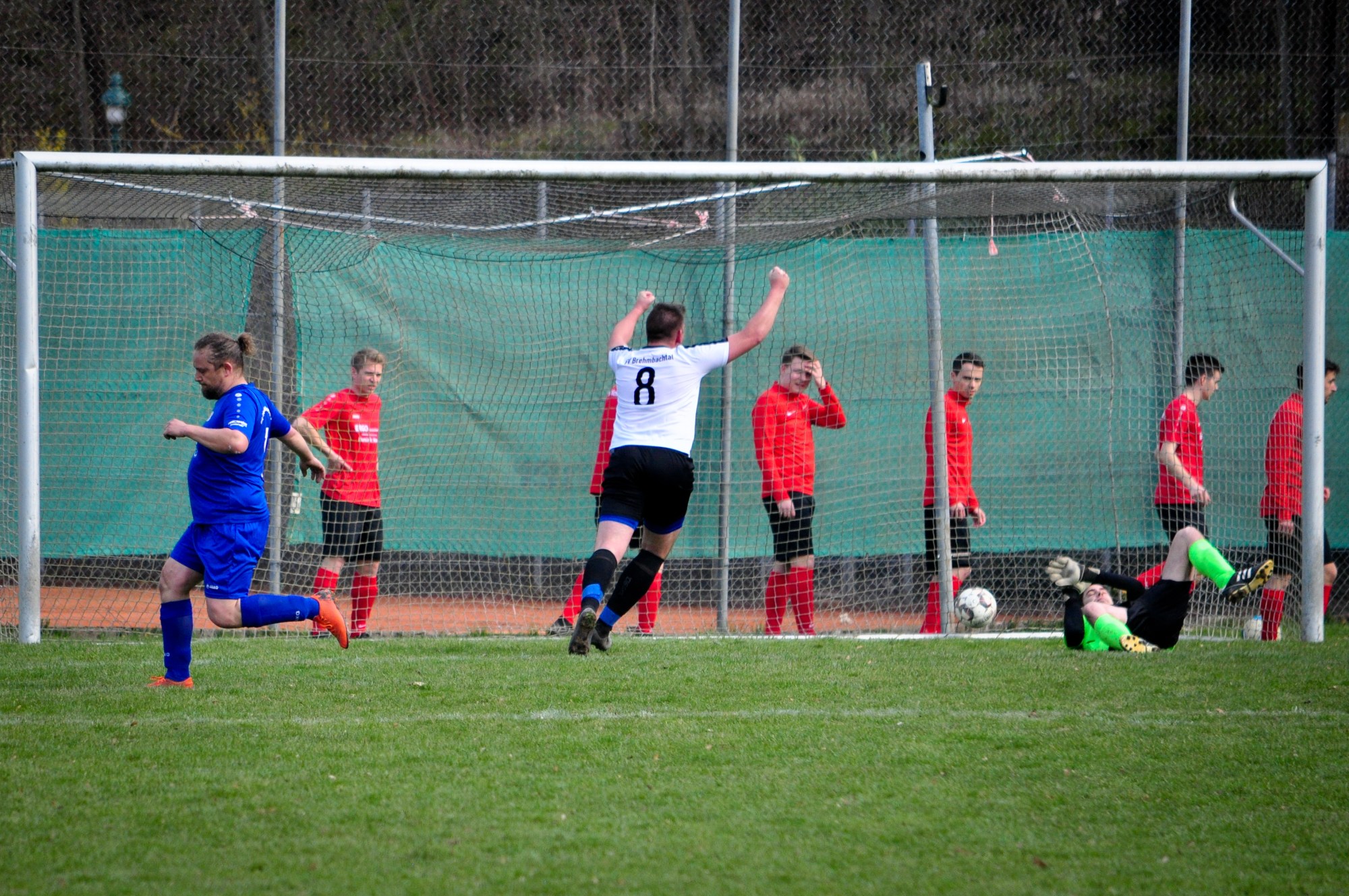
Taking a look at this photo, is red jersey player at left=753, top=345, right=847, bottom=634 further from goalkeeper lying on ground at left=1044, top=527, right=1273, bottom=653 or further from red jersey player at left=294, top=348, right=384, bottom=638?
red jersey player at left=294, top=348, right=384, bottom=638

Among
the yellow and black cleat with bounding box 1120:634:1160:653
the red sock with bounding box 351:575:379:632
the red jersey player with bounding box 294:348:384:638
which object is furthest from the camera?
the red sock with bounding box 351:575:379:632

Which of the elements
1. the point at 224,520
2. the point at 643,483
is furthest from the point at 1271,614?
the point at 224,520

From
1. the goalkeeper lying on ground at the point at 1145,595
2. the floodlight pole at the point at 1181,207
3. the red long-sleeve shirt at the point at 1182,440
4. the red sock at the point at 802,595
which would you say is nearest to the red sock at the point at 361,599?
the red sock at the point at 802,595

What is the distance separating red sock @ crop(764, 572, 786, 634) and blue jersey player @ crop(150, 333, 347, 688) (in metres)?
3.68

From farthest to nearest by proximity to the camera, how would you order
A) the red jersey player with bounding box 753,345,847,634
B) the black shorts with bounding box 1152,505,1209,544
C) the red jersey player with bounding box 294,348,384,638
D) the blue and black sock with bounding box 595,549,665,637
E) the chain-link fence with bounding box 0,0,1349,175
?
the chain-link fence with bounding box 0,0,1349,175, the black shorts with bounding box 1152,505,1209,544, the red jersey player with bounding box 753,345,847,634, the red jersey player with bounding box 294,348,384,638, the blue and black sock with bounding box 595,549,665,637

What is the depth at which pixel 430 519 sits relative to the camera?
8.75 meters

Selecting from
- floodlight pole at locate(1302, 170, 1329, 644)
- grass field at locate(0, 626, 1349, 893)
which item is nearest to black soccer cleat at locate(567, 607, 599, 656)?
grass field at locate(0, 626, 1349, 893)

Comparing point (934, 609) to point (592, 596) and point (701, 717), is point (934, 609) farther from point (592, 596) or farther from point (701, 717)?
point (701, 717)

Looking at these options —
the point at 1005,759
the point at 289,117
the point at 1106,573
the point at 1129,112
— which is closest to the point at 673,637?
the point at 1106,573

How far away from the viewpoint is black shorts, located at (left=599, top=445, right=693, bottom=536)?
6.24 m

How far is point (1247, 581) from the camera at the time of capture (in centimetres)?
668

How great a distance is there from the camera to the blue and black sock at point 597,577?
19.7 ft

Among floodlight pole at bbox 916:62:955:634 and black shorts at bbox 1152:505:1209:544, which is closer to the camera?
floodlight pole at bbox 916:62:955:634

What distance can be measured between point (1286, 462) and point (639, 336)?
4806 millimetres
